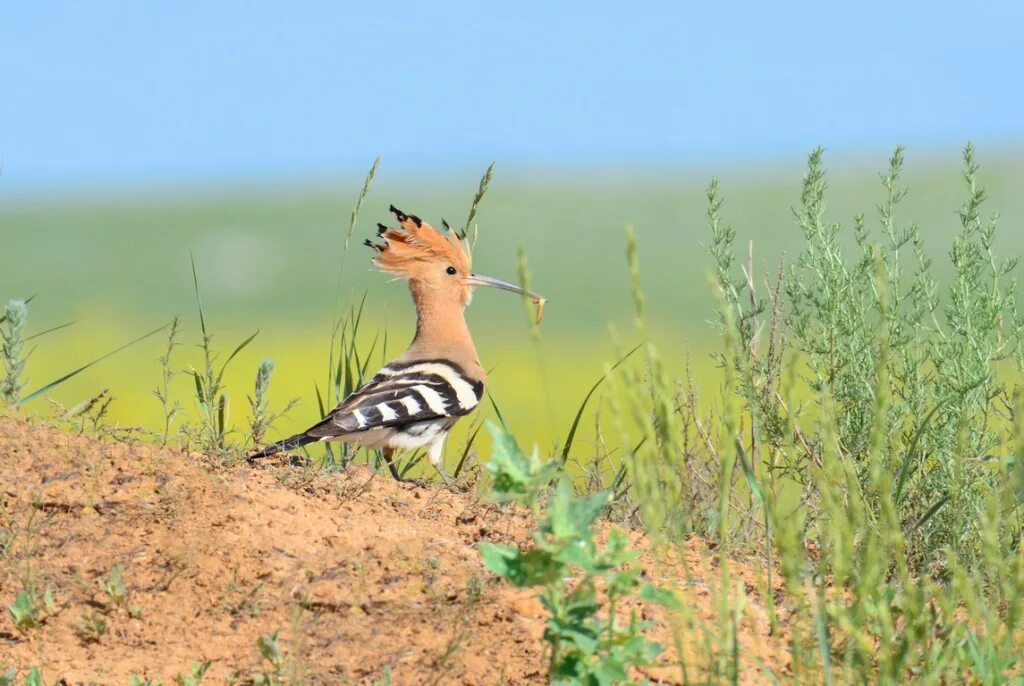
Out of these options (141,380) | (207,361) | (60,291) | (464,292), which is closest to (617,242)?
(60,291)

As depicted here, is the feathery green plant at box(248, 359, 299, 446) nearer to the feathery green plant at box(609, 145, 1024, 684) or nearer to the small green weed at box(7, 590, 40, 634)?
the small green weed at box(7, 590, 40, 634)

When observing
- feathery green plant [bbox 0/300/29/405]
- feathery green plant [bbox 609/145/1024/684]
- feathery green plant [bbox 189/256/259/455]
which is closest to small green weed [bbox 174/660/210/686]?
feathery green plant [bbox 189/256/259/455]

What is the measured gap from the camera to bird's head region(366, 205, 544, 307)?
6.43 metres

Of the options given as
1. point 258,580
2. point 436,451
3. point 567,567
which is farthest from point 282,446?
point 567,567

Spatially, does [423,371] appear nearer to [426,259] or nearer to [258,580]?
[426,259]

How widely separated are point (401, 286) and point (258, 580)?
31397mm

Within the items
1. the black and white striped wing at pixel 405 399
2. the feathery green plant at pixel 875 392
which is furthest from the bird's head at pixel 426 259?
the feathery green plant at pixel 875 392

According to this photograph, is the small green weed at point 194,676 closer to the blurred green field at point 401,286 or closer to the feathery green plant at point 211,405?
the feathery green plant at point 211,405

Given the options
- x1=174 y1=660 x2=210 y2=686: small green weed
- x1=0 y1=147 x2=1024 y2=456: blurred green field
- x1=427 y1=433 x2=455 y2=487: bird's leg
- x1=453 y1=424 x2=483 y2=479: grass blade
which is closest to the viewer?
x1=174 y1=660 x2=210 y2=686: small green weed

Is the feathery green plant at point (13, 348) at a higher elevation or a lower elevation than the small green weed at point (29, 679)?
higher

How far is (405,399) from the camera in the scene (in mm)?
5398

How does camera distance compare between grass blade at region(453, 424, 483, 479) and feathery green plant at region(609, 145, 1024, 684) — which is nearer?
feathery green plant at region(609, 145, 1024, 684)

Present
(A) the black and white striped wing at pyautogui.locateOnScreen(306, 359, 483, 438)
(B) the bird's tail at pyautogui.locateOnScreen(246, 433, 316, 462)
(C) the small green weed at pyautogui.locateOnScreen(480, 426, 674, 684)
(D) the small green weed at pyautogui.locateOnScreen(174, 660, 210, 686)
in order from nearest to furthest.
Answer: (C) the small green weed at pyautogui.locateOnScreen(480, 426, 674, 684)
(D) the small green weed at pyautogui.locateOnScreen(174, 660, 210, 686)
(B) the bird's tail at pyautogui.locateOnScreen(246, 433, 316, 462)
(A) the black and white striped wing at pyautogui.locateOnScreen(306, 359, 483, 438)

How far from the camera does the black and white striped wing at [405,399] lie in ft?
16.4
